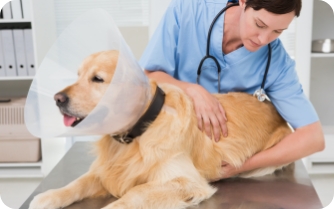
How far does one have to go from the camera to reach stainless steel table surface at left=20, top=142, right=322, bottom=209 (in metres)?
1.06

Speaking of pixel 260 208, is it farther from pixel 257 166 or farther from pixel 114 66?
pixel 114 66

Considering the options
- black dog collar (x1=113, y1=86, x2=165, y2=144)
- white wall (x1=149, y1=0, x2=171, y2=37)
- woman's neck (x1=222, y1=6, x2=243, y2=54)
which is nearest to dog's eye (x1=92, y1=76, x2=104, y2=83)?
black dog collar (x1=113, y1=86, x2=165, y2=144)

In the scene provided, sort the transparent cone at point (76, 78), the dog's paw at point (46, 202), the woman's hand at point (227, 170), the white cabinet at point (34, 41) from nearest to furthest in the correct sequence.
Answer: the transparent cone at point (76, 78) < the dog's paw at point (46, 202) < the woman's hand at point (227, 170) < the white cabinet at point (34, 41)

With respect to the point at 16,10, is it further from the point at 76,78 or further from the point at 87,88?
the point at 87,88

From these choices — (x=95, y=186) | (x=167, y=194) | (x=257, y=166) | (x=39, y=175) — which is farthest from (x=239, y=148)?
(x=39, y=175)

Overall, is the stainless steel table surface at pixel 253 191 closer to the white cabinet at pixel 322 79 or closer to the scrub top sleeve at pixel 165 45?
the scrub top sleeve at pixel 165 45

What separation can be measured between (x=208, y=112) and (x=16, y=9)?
2.20 meters

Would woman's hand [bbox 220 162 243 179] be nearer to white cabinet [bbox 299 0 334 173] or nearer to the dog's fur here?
the dog's fur

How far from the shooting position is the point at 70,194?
1062 mm

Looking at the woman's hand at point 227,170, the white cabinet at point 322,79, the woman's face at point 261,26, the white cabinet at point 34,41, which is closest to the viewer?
the woman's face at point 261,26

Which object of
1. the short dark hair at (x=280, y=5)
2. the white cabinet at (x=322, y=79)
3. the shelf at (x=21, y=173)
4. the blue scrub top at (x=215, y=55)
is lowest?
the shelf at (x=21, y=173)

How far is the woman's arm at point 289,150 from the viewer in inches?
49.6

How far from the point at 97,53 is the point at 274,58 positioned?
69 cm

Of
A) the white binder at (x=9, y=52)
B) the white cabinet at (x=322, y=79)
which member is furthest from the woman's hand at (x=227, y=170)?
the white binder at (x=9, y=52)
